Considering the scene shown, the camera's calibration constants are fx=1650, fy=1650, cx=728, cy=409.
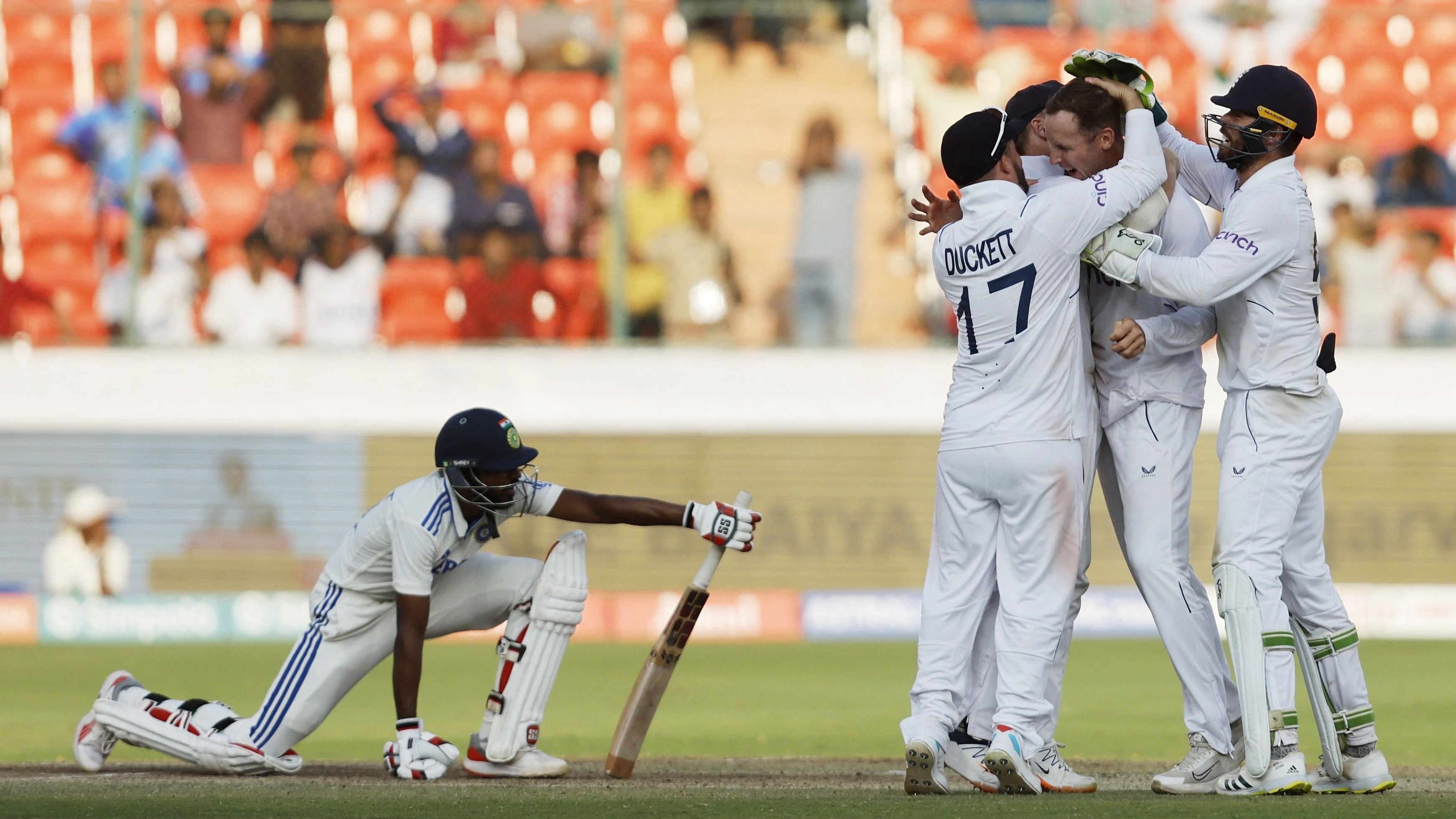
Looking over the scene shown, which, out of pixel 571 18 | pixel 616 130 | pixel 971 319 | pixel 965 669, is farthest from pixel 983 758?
pixel 571 18

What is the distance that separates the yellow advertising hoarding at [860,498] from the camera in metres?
12.8

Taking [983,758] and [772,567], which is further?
[772,567]

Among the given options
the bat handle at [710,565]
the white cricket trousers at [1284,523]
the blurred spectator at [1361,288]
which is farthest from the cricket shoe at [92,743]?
the blurred spectator at [1361,288]

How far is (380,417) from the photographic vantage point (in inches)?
500

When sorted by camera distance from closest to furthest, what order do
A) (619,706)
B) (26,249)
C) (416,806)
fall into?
(416,806), (619,706), (26,249)

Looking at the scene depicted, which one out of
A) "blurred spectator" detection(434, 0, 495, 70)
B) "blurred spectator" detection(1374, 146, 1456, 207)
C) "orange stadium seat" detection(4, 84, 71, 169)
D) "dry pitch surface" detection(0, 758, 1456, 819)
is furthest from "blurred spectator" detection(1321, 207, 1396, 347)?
"orange stadium seat" detection(4, 84, 71, 169)

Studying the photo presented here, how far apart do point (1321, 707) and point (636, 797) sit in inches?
86.1

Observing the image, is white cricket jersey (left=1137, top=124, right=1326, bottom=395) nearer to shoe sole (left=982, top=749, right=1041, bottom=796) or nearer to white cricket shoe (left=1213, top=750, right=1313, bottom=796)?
white cricket shoe (left=1213, top=750, right=1313, bottom=796)

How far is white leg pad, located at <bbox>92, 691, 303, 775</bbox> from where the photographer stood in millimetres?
5711

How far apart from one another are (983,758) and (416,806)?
171cm

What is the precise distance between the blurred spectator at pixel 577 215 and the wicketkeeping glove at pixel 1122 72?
786 cm

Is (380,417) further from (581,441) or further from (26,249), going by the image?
(26,249)

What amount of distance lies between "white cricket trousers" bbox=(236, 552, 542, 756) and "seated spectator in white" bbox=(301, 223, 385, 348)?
7.16m

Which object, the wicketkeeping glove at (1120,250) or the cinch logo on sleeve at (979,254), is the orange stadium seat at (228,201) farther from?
the wicketkeeping glove at (1120,250)
